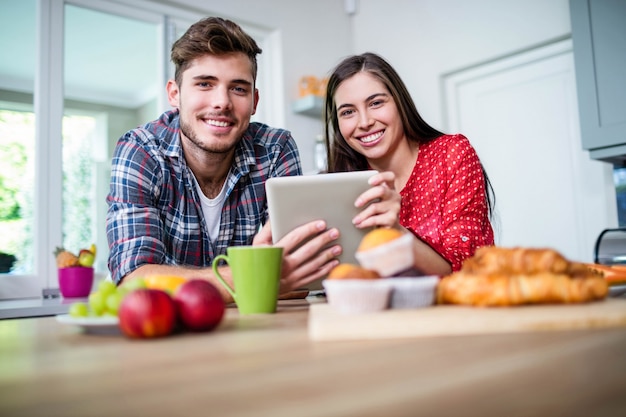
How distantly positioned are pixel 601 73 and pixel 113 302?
2.59m

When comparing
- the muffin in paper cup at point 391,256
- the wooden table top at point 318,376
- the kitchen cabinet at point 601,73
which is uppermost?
the kitchen cabinet at point 601,73

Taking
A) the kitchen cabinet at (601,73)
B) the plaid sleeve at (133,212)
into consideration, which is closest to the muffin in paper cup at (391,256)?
the plaid sleeve at (133,212)

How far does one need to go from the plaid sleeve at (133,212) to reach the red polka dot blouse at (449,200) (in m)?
0.76

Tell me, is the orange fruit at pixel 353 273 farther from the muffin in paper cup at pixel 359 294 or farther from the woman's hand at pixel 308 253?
the woman's hand at pixel 308 253

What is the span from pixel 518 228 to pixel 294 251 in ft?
8.30

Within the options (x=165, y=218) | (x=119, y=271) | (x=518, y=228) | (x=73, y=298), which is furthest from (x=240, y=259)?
(x=518, y=228)

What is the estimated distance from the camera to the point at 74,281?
240cm

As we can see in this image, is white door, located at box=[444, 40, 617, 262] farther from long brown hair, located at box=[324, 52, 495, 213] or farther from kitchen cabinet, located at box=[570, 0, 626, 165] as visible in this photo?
long brown hair, located at box=[324, 52, 495, 213]

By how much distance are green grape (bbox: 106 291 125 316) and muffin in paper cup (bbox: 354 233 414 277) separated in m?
0.32

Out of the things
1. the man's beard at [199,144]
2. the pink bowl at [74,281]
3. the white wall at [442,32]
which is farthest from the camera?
the white wall at [442,32]

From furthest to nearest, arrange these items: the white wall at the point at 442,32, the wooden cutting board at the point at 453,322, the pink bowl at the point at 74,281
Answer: the white wall at the point at 442,32 < the pink bowl at the point at 74,281 < the wooden cutting board at the point at 453,322

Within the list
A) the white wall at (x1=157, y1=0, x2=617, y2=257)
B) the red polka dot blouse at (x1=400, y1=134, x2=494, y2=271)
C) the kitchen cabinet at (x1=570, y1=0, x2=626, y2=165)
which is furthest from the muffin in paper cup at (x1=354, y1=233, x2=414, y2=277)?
the white wall at (x1=157, y1=0, x2=617, y2=257)

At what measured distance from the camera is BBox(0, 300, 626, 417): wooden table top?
34cm

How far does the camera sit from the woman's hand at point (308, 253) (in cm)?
103
